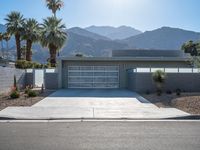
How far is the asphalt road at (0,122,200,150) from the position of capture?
9695 millimetres

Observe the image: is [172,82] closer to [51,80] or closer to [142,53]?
[51,80]

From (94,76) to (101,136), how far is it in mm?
27156

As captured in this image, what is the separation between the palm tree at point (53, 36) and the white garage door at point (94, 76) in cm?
1734

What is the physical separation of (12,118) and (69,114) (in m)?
2.55

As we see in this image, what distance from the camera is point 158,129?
504 inches

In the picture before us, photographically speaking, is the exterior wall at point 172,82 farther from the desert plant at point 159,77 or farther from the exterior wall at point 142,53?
the exterior wall at point 142,53

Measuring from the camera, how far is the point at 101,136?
11.2m

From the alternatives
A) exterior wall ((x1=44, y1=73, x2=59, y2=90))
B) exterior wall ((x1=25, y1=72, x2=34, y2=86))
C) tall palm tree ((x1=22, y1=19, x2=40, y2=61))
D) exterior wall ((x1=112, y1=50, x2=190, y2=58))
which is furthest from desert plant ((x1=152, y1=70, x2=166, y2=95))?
tall palm tree ((x1=22, y1=19, x2=40, y2=61))

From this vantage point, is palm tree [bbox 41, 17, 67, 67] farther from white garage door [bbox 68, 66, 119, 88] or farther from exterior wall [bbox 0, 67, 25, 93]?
exterior wall [bbox 0, 67, 25, 93]

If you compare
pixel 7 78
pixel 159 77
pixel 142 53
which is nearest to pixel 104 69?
pixel 142 53

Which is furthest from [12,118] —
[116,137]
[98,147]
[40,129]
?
[98,147]

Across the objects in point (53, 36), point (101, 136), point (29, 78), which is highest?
point (53, 36)

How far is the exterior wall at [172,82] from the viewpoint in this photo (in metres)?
31.8

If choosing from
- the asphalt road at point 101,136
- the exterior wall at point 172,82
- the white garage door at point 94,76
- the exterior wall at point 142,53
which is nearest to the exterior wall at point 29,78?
the white garage door at point 94,76
